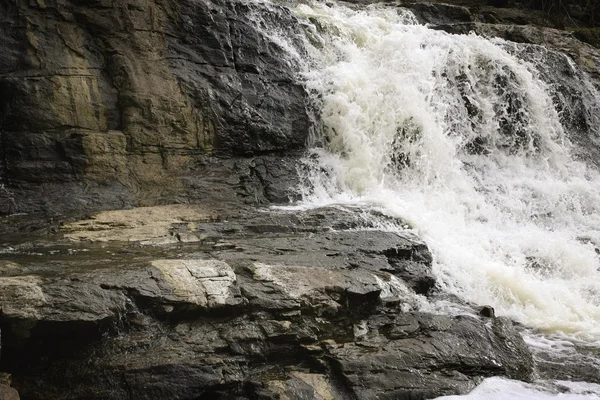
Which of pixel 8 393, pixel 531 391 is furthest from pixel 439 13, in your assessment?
pixel 8 393

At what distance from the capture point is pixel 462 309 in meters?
6.84

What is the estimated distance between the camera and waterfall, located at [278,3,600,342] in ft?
25.8

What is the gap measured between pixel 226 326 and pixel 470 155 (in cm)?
773

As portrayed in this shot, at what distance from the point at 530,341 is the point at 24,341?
507 cm

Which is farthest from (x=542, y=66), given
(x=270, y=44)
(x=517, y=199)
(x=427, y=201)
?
(x=270, y=44)

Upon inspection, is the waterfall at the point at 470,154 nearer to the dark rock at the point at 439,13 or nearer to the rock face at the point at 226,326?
the dark rock at the point at 439,13

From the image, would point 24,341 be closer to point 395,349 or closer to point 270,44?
point 395,349

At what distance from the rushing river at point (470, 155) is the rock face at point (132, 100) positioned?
3.32 ft

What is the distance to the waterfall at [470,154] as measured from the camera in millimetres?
7875

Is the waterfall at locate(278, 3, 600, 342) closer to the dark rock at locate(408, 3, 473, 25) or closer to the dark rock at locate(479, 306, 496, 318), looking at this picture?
the dark rock at locate(479, 306, 496, 318)

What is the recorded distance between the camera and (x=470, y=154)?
1163 cm

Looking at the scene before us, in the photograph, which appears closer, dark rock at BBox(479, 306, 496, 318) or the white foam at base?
the white foam at base

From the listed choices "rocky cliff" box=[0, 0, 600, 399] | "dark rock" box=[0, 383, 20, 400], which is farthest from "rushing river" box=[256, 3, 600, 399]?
"dark rock" box=[0, 383, 20, 400]

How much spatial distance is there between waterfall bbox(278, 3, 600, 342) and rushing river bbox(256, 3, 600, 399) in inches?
1.0
